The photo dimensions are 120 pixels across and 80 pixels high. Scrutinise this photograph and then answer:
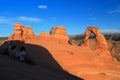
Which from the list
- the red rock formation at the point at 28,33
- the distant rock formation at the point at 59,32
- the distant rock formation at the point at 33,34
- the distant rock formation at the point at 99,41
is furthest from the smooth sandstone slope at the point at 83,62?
the red rock formation at the point at 28,33

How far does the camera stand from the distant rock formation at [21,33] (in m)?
40.8

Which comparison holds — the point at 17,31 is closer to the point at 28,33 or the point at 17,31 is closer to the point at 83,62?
the point at 28,33

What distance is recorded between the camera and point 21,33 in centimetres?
4269

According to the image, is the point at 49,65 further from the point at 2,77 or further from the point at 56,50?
the point at 2,77

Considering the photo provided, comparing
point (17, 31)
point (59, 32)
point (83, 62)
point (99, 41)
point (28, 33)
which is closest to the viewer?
point (83, 62)

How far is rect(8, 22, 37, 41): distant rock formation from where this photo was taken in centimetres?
4081

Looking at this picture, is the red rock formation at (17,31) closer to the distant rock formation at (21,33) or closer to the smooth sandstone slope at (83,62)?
the distant rock formation at (21,33)

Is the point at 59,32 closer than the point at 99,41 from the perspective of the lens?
Yes

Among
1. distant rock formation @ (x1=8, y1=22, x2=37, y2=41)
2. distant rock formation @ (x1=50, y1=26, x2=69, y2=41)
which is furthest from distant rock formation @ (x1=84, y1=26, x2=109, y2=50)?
distant rock formation @ (x1=8, y1=22, x2=37, y2=41)

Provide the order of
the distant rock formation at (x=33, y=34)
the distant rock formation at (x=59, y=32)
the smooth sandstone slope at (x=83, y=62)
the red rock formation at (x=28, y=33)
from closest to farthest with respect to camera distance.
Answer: the smooth sandstone slope at (x=83, y=62) → the distant rock formation at (x=33, y=34) → the distant rock formation at (x=59, y=32) → the red rock formation at (x=28, y=33)

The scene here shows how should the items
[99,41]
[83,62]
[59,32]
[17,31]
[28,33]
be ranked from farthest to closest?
[17,31] → [99,41] → [28,33] → [59,32] → [83,62]

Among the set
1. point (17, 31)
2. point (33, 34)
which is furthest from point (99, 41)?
point (17, 31)

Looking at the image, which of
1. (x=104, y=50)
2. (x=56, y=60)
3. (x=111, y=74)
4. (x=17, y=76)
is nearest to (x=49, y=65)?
(x=56, y=60)

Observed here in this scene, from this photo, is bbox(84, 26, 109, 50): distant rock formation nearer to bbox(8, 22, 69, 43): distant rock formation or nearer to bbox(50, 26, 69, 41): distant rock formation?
bbox(50, 26, 69, 41): distant rock formation
